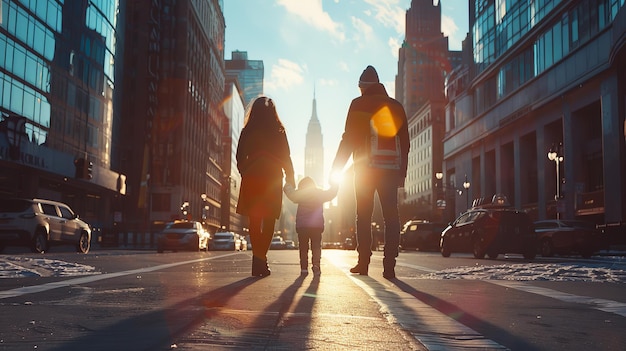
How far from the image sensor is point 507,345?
113 inches

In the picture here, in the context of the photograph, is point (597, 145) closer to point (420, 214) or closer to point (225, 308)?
point (225, 308)

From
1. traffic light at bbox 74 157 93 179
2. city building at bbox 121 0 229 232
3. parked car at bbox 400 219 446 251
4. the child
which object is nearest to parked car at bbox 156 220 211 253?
parked car at bbox 400 219 446 251

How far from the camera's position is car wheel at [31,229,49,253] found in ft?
65.7

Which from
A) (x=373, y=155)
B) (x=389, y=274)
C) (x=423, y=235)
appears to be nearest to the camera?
(x=389, y=274)

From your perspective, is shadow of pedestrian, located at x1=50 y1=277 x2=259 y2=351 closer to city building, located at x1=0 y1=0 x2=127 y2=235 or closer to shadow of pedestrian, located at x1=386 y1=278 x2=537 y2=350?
shadow of pedestrian, located at x1=386 y1=278 x2=537 y2=350

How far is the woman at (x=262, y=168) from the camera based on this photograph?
27.0 ft

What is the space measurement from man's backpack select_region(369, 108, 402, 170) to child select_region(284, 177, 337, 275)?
3.15 feet

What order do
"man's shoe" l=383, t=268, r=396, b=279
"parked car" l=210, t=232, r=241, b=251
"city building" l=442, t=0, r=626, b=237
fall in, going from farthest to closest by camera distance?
"parked car" l=210, t=232, r=241, b=251
"city building" l=442, t=0, r=626, b=237
"man's shoe" l=383, t=268, r=396, b=279

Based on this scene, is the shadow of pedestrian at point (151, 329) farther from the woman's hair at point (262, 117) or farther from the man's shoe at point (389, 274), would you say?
the woman's hair at point (262, 117)

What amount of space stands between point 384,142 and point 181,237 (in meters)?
23.1

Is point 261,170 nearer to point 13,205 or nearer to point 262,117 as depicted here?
point 262,117

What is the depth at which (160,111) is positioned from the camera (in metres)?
79.9

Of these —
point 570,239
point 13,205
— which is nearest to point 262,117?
point 13,205

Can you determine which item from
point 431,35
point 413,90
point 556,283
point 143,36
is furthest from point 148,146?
point 431,35
